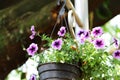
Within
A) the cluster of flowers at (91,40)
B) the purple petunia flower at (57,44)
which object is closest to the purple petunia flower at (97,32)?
the cluster of flowers at (91,40)

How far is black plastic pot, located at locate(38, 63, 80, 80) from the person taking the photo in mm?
1578

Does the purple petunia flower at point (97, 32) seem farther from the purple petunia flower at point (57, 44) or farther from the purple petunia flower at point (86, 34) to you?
the purple petunia flower at point (57, 44)

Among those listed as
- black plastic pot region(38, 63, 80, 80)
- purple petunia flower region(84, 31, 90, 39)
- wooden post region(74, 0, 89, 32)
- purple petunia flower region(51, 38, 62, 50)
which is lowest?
black plastic pot region(38, 63, 80, 80)

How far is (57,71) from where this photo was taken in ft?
5.20

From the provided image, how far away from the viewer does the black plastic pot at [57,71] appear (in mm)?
1578

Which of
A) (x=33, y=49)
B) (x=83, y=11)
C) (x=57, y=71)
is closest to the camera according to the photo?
(x=57, y=71)

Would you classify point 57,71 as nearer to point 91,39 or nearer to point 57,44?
point 57,44

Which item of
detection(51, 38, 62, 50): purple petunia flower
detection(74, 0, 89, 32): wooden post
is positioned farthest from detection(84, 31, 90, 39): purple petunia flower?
detection(74, 0, 89, 32): wooden post

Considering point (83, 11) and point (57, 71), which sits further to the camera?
point (83, 11)

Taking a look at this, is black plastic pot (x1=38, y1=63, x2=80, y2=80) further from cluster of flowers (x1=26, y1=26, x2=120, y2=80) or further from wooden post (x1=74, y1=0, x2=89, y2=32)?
wooden post (x1=74, y1=0, x2=89, y2=32)

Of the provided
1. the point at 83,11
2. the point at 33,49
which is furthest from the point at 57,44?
the point at 83,11

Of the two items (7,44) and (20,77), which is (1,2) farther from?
(20,77)

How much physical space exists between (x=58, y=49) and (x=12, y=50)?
0.58m

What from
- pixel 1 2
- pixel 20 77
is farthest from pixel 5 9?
pixel 20 77
